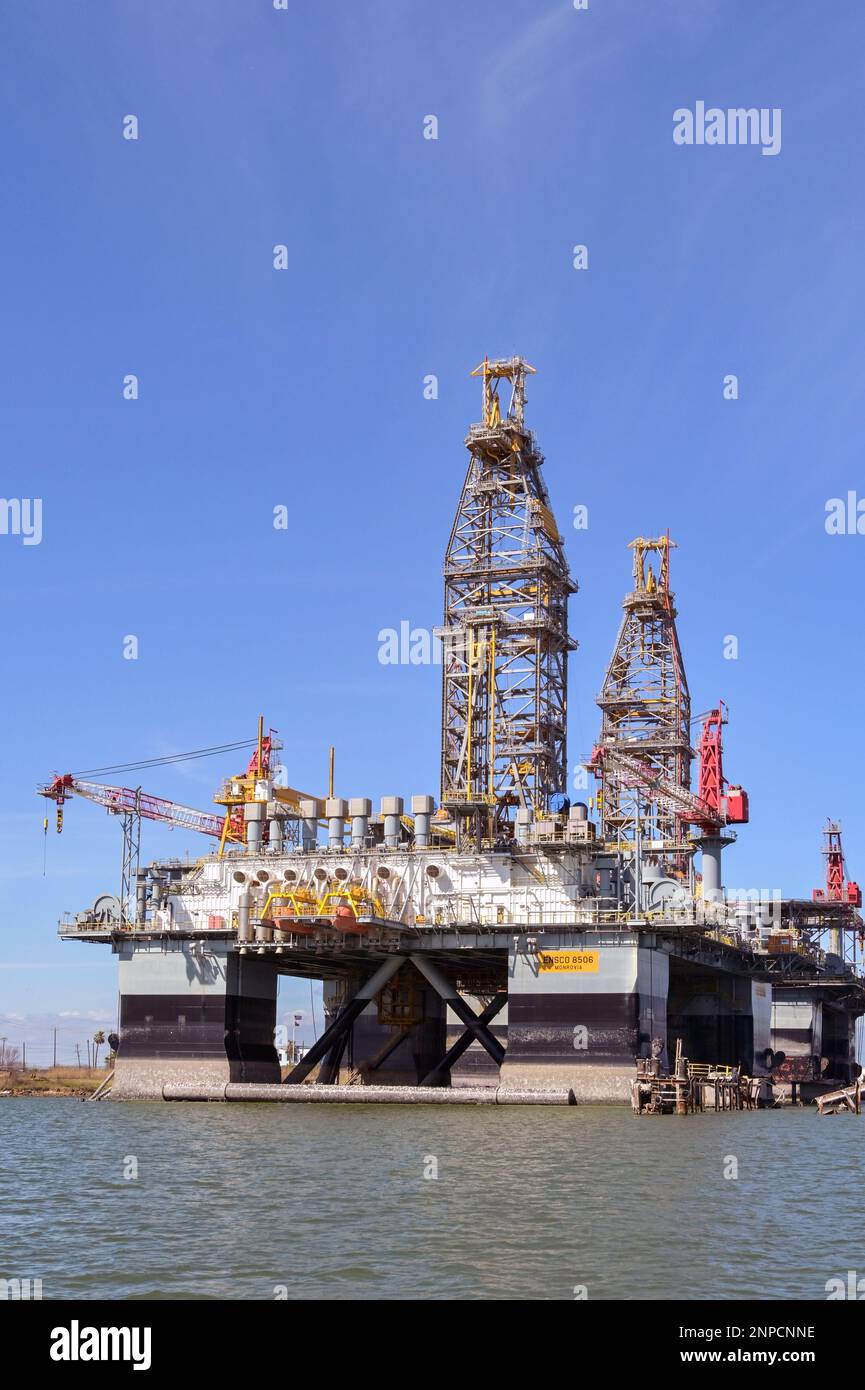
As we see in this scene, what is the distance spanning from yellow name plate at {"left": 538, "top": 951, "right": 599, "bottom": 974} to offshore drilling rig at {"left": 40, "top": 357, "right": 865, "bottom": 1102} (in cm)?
12

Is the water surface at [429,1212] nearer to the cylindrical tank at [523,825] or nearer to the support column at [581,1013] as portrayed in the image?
the support column at [581,1013]

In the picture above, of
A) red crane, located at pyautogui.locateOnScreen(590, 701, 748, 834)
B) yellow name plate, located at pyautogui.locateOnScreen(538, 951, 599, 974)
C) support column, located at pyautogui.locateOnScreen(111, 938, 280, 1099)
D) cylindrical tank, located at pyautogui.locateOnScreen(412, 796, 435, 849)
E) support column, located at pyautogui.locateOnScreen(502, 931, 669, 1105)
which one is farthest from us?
red crane, located at pyautogui.locateOnScreen(590, 701, 748, 834)

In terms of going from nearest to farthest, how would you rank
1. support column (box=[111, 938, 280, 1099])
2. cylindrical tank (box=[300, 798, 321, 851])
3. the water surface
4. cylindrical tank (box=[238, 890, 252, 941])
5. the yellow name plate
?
1. the water surface
2. the yellow name plate
3. cylindrical tank (box=[238, 890, 252, 941])
4. support column (box=[111, 938, 280, 1099])
5. cylindrical tank (box=[300, 798, 321, 851])

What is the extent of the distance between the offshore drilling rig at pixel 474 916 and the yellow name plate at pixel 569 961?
0.12 meters

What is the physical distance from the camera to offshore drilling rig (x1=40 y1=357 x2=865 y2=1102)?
269 ft

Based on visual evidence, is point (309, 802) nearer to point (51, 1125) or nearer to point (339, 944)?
point (339, 944)

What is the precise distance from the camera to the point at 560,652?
350 feet

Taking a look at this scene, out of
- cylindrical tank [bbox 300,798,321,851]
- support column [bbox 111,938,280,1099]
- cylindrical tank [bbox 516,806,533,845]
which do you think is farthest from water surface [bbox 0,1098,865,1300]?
cylindrical tank [bbox 300,798,321,851]

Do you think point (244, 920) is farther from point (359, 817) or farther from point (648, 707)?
point (648, 707)

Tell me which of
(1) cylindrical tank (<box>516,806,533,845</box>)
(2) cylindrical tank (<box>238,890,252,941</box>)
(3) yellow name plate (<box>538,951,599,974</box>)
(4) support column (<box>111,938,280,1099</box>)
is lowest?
(4) support column (<box>111,938,280,1099</box>)

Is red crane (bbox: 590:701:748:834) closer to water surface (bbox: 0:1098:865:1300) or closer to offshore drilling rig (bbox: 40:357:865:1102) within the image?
offshore drilling rig (bbox: 40:357:865:1102)
